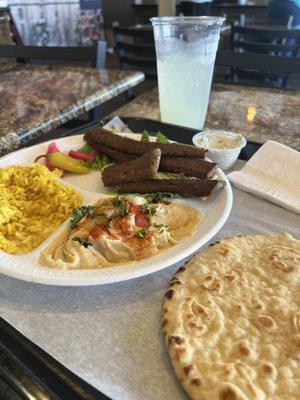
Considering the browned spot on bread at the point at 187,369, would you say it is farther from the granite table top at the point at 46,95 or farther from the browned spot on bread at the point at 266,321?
the granite table top at the point at 46,95

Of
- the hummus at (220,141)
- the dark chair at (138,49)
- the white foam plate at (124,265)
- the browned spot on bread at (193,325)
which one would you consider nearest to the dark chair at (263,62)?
the dark chair at (138,49)

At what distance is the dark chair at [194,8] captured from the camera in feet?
22.4

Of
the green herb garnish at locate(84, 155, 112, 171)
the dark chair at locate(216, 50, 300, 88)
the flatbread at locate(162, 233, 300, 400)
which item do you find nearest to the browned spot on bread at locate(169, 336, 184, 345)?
the flatbread at locate(162, 233, 300, 400)

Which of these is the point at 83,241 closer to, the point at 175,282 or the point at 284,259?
the point at 175,282

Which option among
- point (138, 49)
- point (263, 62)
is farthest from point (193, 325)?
Result: point (138, 49)

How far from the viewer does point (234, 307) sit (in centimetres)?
94

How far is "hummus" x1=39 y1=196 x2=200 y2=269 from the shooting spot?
1084mm

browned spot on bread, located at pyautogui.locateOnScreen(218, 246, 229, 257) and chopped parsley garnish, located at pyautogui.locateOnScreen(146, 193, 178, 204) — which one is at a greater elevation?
chopped parsley garnish, located at pyautogui.locateOnScreen(146, 193, 178, 204)

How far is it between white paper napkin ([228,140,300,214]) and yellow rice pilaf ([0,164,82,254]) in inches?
25.6

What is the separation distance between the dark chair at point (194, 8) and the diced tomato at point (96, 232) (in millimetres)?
6721

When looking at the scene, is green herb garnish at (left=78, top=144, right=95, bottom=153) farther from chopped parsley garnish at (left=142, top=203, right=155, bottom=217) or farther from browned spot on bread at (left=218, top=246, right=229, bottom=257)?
browned spot on bread at (left=218, top=246, right=229, bottom=257)

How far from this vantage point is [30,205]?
1.32 metres

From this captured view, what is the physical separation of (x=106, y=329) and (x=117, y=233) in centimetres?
29

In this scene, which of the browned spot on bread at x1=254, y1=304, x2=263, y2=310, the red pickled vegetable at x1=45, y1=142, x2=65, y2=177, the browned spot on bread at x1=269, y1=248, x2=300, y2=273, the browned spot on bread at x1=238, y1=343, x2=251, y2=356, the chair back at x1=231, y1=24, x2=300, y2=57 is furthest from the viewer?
the chair back at x1=231, y1=24, x2=300, y2=57
